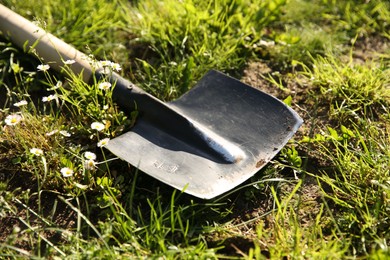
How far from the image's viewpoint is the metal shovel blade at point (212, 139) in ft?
6.86

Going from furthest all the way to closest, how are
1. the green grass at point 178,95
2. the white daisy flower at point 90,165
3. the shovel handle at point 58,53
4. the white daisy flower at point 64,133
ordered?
the shovel handle at point 58,53
the white daisy flower at point 64,133
the white daisy flower at point 90,165
the green grass at point 178,95

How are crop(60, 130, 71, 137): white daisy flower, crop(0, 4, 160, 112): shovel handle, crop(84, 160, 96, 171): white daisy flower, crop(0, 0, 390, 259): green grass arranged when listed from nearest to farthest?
1. crop(0, 0, 390, 259): green grass
2. crop(84, 160, 96, 171): white daisy flower
3. crop(60, 130, 71, 137): white daisy flower
4. crop(0, 4, 160, 112): shovel handle

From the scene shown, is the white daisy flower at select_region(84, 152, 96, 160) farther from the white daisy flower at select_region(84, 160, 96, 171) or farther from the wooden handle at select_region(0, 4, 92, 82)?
the wooden handle at select_region(0, 4, 92, 82)

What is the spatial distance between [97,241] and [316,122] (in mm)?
1259

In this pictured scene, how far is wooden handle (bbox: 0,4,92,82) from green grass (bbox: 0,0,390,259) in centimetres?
7

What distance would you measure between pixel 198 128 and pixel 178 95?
1.48 ft

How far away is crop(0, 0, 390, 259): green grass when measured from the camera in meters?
1.92

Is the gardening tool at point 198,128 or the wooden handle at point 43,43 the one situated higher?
the wooden handle at point 43,43

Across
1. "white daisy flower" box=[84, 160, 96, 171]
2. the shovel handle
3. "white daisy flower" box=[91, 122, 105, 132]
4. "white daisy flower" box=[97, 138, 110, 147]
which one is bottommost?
"white daisy flower" box=[84, 160, 96, 171]

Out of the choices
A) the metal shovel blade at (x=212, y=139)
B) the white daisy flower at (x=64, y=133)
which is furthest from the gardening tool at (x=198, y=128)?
the white daisy flower at (x=64, y=133)

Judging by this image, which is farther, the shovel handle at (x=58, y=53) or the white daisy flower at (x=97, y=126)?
the shovel handle at (x=58, y=53)

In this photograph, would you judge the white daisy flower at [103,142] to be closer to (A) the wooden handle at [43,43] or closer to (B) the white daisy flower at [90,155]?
(B) the white daisy flower at [90,155]

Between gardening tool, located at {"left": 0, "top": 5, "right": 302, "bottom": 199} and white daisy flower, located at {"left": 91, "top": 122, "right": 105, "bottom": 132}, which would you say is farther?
white daisy flower, located at {"left": 91, "top": 122, "right": 105, "bottom": 132}

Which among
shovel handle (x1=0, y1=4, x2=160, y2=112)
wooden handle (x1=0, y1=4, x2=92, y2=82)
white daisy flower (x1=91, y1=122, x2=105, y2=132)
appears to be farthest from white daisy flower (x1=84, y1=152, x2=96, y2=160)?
wooden handle (x1=0, y1=4, x2=92, y2=82)
